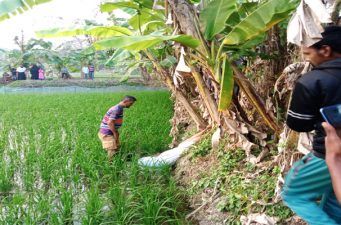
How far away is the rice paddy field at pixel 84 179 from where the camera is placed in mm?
2467

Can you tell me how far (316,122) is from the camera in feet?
4.28

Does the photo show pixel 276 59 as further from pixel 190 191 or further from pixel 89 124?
pixel 89 124

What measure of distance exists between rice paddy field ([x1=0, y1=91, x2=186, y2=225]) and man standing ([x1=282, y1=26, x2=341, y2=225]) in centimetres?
114

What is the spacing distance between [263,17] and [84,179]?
225 centimetres

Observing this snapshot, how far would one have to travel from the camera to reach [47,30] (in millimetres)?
3105

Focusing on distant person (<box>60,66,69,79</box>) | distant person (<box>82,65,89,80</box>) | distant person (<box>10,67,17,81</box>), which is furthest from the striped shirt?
distant person (<box>10,67,17,81</box>)

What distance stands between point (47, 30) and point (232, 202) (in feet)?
6.98

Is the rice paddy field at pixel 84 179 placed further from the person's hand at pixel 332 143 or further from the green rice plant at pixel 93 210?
the person's hand at pixel 332 143

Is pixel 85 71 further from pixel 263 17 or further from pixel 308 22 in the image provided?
pixel 308 22

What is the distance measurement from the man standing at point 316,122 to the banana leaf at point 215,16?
1.29 metres

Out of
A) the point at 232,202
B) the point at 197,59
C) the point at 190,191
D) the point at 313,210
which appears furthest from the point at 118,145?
the point at 313,210

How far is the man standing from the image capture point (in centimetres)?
122

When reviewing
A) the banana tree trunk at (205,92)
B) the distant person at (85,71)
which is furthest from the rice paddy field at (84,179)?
the distant person at (85,71)

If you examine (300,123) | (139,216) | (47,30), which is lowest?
(139,216)
